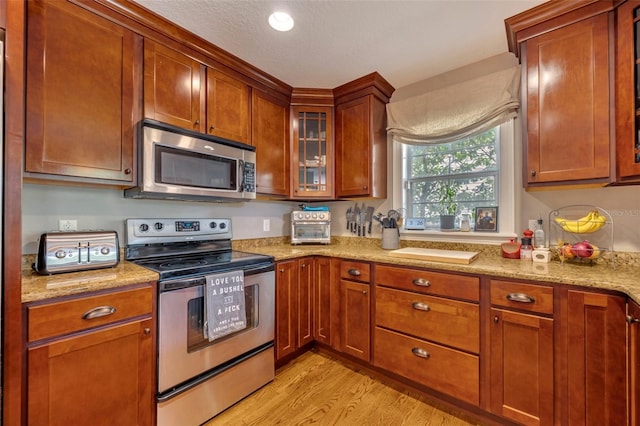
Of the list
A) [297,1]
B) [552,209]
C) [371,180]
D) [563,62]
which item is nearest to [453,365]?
[552,209]

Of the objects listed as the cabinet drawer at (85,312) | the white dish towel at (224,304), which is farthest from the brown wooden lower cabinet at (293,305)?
the cabinet drawer at (85,312)

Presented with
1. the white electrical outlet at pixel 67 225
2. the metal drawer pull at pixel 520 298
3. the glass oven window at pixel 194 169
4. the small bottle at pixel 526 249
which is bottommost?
the metal drawer pull at pixel 520 298

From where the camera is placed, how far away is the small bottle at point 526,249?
6.19 feet

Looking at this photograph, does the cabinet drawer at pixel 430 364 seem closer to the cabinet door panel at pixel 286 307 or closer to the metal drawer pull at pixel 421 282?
the metal drawer pull at pixel 421 282

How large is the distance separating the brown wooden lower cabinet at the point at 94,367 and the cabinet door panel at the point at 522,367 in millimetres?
1867

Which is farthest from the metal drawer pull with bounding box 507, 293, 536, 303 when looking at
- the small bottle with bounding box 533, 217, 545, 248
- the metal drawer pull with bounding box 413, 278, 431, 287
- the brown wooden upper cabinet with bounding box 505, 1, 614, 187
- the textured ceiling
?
the textured ceiling

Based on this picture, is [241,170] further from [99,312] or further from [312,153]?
[99,312]

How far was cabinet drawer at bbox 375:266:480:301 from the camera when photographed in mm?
1675

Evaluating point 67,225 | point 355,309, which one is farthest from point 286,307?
point 67,225

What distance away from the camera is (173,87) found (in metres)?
1.85

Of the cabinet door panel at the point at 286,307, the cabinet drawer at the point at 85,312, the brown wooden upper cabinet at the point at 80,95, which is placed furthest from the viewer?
the cabinet door panel at the point at 286,307

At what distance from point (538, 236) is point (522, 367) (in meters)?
0.88

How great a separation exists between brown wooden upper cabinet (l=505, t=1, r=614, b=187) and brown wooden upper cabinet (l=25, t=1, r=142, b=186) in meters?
2.36

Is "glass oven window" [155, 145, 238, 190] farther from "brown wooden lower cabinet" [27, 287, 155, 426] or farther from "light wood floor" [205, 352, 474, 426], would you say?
"light wood floor" [205, 352, 474, 426]
